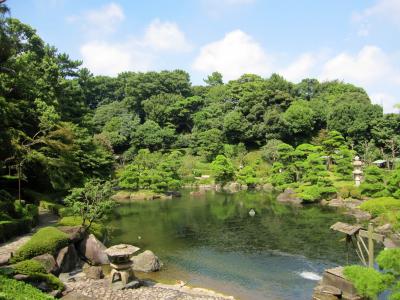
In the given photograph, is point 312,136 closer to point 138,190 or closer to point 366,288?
point 138,190

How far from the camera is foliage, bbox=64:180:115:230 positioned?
59.1 feet

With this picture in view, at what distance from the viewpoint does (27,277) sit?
11.8 m

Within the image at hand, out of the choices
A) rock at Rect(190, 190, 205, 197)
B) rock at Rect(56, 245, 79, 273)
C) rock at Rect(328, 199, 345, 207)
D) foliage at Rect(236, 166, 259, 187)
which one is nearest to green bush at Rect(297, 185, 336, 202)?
rock at Rect(328, 199, 345, 207)

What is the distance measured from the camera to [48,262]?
1377 cm

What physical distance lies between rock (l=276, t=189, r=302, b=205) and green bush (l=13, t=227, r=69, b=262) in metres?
22.7

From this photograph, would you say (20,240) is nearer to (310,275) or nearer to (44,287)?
(44,287)

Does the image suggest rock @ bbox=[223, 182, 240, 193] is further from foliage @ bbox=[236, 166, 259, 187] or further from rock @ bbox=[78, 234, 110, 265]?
rock @ bbox=[78, 234, 110, 265]

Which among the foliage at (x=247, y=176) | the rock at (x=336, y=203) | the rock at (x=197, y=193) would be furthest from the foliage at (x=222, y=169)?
the rock at (x=336, y=203)

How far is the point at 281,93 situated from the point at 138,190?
2783 centimetres

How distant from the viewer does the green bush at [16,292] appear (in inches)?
336

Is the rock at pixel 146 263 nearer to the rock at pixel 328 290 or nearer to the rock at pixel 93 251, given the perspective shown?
the rock at pixel 93 251

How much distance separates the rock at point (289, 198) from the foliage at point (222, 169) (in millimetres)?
8800

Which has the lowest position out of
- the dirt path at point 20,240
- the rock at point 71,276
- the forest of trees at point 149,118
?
the rock at point 71,276

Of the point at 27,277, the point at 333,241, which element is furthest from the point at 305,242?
Answer: the point at 27,277
